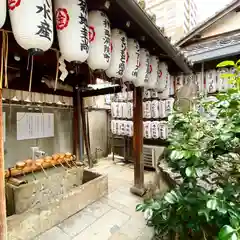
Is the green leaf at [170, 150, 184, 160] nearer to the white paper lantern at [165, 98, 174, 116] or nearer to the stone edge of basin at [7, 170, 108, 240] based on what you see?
the stone edge of basin at [7, 170, 108, 240]

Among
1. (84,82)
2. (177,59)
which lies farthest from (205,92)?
(84,82)

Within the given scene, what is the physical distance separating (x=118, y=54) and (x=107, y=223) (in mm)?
2904

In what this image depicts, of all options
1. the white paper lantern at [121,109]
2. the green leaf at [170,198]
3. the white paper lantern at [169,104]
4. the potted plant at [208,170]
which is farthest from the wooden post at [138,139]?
the white paper lantern at [121,109]

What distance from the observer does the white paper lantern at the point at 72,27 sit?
1882mm

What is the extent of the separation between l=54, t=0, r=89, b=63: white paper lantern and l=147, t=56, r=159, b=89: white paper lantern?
81.2 inches

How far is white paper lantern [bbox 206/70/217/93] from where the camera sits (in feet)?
17.0

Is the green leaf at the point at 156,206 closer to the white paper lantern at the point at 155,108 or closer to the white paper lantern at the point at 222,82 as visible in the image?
the white paper lantern at the point at 222,82

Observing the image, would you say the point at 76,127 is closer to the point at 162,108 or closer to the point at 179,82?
the point at 162,108

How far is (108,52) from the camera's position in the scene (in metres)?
2.40

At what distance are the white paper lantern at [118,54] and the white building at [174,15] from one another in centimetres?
715

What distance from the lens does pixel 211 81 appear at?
523cm

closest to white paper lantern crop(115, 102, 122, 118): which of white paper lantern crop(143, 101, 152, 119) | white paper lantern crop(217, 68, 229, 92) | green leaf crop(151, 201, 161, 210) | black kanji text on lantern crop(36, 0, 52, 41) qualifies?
white paper lantern crop(143, 101, 152, 119)

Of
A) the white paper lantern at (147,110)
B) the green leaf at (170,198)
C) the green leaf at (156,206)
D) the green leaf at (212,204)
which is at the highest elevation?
the white paper lantern at (147,110)

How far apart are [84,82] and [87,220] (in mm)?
4267
